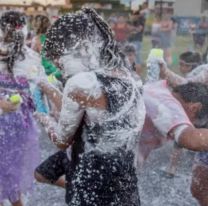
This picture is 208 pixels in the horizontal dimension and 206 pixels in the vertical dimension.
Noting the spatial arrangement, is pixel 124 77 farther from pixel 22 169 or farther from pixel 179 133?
pixel 22 169

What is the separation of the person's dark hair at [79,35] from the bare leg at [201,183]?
3.81 ft

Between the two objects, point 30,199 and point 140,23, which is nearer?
point 30,199

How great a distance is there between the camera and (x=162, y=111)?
2074 millimetres

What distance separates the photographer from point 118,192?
202 centimetres

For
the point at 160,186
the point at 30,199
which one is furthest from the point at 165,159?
the point at 30,199

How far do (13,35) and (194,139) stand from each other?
161 centimetres

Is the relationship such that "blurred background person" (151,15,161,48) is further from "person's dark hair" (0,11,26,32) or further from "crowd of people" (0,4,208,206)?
"crowd of people" (0,4,208,206)

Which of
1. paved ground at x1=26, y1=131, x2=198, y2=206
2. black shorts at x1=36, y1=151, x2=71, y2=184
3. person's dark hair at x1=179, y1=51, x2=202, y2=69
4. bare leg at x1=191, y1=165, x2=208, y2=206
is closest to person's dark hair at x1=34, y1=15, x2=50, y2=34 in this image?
person's dark hair at x1=179, y1=51, x2=202, y2=69

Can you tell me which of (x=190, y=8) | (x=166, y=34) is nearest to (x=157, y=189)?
(x=166, y=34)

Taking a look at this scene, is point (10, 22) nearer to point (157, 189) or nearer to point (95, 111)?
point (95, 111)

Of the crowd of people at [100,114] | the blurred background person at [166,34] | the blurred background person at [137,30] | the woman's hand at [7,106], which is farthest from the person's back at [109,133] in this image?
the blurred background person at [166,34]

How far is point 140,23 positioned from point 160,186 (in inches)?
248

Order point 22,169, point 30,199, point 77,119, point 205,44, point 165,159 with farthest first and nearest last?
point 205,44, point 165,159, point 30,199, point 22,169, point 77,119

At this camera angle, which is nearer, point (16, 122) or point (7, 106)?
point (7, 106)
